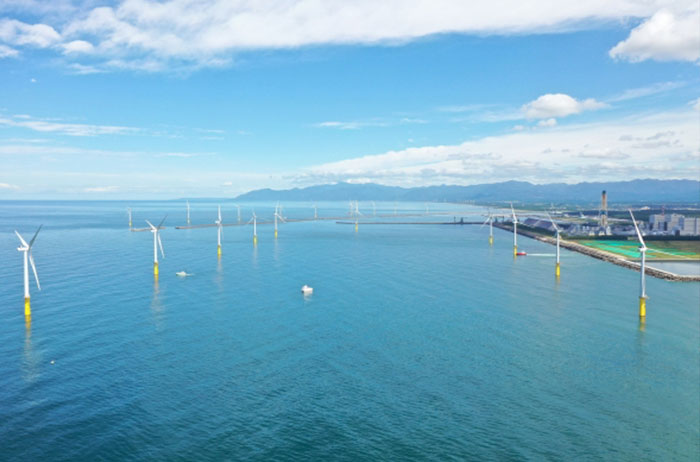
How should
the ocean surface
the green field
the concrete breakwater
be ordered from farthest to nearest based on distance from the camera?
the green field → the concrete breakwater → the ocean surface

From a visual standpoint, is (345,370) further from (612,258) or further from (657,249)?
(657,249)

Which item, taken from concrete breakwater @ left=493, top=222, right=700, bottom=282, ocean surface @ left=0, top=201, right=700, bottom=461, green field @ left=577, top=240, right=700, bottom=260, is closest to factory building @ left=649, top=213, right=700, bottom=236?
green field @ left=577, top=240, right=700, bottom=260

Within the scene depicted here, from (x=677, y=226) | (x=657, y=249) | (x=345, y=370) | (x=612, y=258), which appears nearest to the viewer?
(x=345, y=370)

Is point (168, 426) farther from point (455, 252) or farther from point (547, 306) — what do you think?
point (455, 252)

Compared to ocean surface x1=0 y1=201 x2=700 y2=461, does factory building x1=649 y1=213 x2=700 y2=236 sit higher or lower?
higher

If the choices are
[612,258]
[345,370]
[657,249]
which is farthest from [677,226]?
[345,370]

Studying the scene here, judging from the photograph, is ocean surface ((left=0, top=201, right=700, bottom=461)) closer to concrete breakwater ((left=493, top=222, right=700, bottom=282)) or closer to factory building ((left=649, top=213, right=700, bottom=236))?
concrete breakwater ((left=493, top=222, right=700, bottom=282))

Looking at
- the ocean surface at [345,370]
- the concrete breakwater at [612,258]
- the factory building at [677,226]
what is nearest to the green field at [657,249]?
the concrete breakwater at [612,258]
